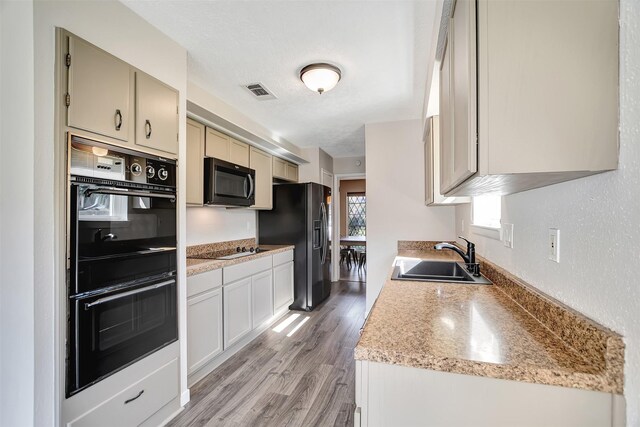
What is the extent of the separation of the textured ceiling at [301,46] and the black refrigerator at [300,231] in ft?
3.90

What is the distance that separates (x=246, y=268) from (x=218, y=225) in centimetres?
73

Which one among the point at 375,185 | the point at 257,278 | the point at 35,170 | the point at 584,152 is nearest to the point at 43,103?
the point at 35,170

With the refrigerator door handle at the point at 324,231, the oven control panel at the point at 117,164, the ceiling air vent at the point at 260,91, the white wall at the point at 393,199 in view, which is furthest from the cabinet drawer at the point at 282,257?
the oven control panel at the point at 117,164

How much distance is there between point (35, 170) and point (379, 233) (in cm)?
310

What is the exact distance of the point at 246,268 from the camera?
2936 millimetres

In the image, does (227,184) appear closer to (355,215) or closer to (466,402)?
(466,402)

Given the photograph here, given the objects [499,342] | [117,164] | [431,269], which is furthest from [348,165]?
[499,342]

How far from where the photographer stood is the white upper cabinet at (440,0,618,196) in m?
0.68

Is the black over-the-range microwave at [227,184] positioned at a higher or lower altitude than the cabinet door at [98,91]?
lower

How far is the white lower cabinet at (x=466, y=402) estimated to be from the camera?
683mm

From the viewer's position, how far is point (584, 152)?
68 cm

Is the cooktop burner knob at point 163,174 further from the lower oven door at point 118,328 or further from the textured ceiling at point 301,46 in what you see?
the textured ceiling at point 301,46

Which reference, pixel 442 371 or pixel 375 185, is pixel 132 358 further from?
pixel 375 185

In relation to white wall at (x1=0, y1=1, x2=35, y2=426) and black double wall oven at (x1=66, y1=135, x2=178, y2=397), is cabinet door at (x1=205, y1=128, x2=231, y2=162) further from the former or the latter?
white wall at (x1=0, y1=1, x2=35, y2=426)
